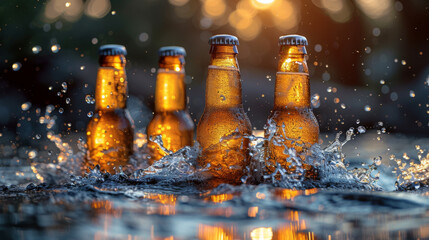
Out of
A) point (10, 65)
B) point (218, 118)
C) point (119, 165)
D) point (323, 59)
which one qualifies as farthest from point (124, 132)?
point (323, 59)

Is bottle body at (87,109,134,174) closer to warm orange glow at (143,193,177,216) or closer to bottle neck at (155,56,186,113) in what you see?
bottle neck at (155,56,186,113)

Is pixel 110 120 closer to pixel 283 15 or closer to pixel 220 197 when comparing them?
pixel 220 197


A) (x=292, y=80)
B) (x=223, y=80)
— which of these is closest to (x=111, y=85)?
(x=223, y=80)

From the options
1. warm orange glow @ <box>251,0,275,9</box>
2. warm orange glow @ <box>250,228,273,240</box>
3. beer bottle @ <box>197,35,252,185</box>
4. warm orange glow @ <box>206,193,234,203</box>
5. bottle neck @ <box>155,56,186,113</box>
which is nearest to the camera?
warm orange glow @ <box>250,228,273,240</box>

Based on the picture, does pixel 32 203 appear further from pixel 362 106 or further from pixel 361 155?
pixel 362 106

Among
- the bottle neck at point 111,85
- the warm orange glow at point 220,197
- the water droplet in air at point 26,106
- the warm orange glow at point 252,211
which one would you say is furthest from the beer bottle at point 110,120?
the water droplet in air at point 26,106

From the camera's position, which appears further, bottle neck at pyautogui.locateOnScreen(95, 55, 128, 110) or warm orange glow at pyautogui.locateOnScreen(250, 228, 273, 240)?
bottle neck at pyautogui.locateOnScreen(95, 55, 128, 110)

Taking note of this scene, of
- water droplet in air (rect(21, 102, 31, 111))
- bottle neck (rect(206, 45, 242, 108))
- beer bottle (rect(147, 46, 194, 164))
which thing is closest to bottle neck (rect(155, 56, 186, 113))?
beer bottle (rect(147, 46, 194, 164))
